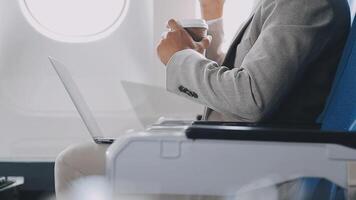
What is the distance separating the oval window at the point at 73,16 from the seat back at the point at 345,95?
5.37ft

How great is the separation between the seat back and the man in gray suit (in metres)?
0.04

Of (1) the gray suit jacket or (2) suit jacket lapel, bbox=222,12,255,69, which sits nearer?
(1) the gray suit jacket

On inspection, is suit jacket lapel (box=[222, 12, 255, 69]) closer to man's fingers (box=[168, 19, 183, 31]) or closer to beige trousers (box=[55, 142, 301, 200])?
man's fingers (box=[168, 19, 183, 31])

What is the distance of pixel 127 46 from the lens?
235cm

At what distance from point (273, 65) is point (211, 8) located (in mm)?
1197

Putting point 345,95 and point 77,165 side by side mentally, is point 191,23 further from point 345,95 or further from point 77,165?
point 77,165

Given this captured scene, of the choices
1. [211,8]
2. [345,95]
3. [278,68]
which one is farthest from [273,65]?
[211,8]

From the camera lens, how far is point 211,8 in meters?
1.98

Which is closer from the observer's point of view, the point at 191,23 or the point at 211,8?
the point at 191,23

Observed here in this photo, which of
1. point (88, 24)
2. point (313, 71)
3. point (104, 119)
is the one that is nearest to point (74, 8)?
point (88, 24)

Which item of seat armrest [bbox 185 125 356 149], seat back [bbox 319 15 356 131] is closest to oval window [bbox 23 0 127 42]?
seat back [bbox 319 15 356 131]

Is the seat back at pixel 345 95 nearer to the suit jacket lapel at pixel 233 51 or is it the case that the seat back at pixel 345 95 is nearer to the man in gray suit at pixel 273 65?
the man in gray suit at pixel 273 65

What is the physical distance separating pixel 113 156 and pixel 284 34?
409 millimetres

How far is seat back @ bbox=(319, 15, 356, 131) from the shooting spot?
34.2 inches
